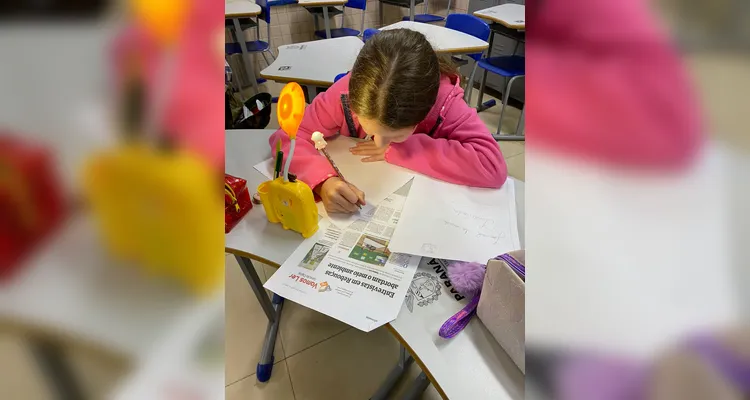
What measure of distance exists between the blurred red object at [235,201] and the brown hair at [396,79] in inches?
14.5

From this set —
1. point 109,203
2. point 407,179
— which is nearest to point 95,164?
point 109,203

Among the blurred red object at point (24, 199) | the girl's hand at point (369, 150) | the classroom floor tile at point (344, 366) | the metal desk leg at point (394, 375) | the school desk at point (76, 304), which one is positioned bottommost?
the classroom floor tile at point (344, 366)

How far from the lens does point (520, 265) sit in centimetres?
60

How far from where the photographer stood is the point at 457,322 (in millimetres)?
707

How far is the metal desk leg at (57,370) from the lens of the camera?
85 mm

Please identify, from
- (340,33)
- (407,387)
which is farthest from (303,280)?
(340,33)

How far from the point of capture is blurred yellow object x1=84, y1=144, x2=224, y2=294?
0.09 m

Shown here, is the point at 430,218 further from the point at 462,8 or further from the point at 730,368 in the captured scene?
the point at 462,8

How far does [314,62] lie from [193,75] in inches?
81.5

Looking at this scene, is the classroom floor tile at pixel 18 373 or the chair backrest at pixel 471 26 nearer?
the classroom floor tile at pixel 18 373

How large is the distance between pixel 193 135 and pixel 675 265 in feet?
0.44

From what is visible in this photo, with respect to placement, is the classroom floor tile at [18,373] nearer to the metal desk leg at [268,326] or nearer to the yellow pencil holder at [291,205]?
the yellow pencil holder at [291,205]

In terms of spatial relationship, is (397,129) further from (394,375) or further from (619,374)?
(619,374)

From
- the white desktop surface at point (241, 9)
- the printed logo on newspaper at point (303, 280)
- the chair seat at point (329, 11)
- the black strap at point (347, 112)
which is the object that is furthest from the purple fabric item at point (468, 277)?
the chair seat at point (329, 11)
